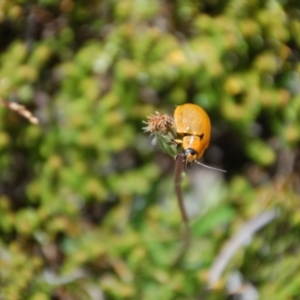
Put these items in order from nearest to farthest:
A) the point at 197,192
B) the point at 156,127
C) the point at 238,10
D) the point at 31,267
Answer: the point at 156,127
the point at 31,267
the point at 238,10
the point at 197,192

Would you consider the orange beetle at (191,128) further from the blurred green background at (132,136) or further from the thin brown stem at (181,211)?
the blurred green background at (132,136)

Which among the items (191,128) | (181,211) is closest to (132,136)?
(181,211)

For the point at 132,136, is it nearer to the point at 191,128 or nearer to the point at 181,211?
the point at 181,211

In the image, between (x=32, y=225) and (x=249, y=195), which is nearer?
(x=32, y=225)

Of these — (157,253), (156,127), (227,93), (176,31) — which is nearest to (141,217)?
(157,253)

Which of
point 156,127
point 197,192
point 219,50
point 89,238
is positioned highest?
point 219,50

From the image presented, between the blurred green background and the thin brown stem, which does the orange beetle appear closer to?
the thin brown stem

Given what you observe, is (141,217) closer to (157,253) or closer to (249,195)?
(157,253)
